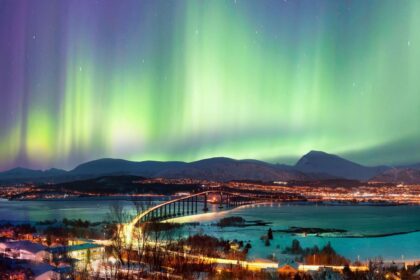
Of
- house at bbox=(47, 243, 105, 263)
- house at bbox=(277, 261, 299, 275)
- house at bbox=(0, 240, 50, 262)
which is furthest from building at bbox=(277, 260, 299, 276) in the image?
house at bbox=(0, 240, 50, 262)

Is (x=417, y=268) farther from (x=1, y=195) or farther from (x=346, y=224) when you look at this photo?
(x=1, y=195)

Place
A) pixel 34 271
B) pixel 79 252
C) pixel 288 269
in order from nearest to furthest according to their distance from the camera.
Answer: pixel 34 271, pixel 288 269, pixel 79 252

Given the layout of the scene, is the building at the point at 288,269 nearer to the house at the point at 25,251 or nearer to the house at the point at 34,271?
the house at the point at 34,271

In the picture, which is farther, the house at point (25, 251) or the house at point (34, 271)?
the house at point (25, 251)

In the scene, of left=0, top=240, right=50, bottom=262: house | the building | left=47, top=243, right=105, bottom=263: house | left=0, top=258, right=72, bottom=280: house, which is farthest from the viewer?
left=0, top=240, right=50, bottom=262: house

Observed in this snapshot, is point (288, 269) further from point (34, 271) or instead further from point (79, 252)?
point (79, 252)

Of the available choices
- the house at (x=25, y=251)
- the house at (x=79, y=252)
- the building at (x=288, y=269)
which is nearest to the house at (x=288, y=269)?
the building at (x=288, y=269)

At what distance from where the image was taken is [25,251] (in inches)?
527

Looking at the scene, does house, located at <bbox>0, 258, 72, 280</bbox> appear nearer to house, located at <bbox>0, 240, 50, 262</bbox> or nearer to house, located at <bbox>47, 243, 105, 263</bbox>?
house, located at <bbox>47, 243, 105, 263</bbox>

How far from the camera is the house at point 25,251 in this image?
42.6 feet

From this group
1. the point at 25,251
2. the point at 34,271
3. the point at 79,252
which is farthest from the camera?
the point at 79,252

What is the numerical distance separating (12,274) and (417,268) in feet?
29.0

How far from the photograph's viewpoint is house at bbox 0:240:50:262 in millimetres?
12984

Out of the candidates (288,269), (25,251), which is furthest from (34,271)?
(288,269)
